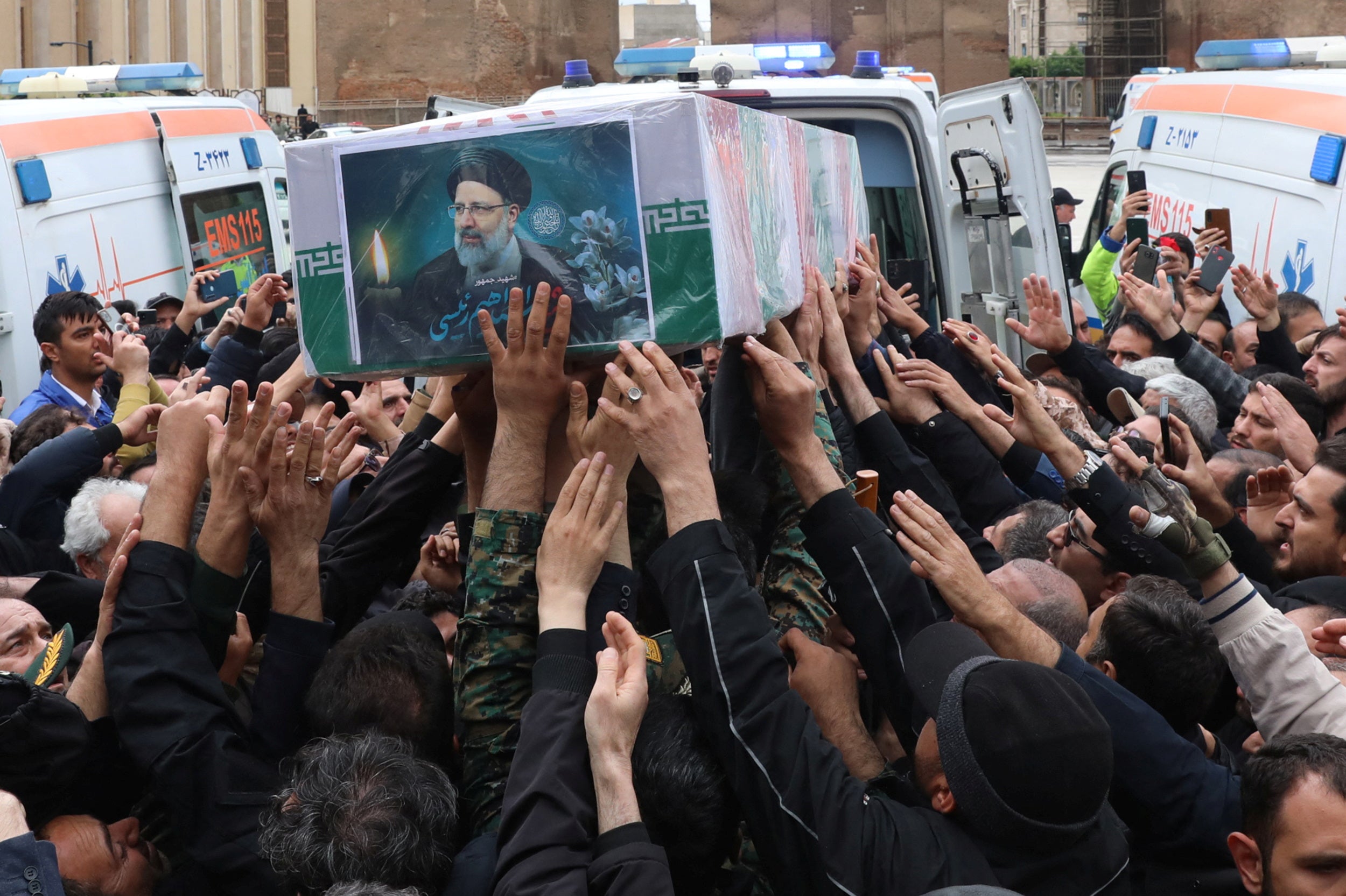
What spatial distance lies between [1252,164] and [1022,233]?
242cm

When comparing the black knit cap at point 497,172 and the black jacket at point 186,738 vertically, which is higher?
the black knit cap at point 497,172

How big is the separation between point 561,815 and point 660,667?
22.6 inches

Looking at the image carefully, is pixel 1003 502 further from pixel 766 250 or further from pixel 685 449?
pixel 685 449

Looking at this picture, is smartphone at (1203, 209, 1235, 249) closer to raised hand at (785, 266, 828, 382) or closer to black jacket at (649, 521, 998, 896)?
raised hand at (785, 266, 828, 382)

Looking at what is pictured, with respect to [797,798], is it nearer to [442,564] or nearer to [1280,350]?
[442,564]

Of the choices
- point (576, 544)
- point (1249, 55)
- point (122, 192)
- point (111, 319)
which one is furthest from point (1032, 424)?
point (1249, 55)

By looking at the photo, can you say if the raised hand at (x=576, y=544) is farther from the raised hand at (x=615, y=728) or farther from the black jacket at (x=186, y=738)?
the black jacket at (x=186, y=738)

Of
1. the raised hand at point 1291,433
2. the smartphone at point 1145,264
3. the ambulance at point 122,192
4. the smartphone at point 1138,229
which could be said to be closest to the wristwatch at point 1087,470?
the raised hand at point 1291,433

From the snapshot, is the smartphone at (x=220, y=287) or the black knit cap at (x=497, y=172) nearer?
the black knit cap at (x=497, y=172)

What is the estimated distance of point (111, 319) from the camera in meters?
6.21

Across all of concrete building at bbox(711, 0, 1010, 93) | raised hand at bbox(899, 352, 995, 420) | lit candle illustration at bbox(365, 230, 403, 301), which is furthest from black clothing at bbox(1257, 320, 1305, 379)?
concrete building at bbox(711, 0, 1010, 93)

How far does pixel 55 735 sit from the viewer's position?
2293mm

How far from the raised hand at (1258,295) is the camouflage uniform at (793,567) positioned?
358 cm

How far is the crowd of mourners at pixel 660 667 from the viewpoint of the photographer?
207 centimetres
